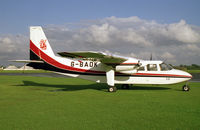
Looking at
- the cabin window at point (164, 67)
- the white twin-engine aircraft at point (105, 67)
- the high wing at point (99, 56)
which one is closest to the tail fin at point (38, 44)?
the white twin-engine aircraft at point (105, 67)

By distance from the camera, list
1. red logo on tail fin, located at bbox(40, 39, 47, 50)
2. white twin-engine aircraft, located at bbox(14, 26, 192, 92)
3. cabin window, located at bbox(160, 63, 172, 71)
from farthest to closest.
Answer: red logo on tail fin, located at bbox(40, 39, 47, 50)
cabin window, located at bbox(160, 63, 172, 71)
white twin-engine aircraft, located at bbox(14, 26, 192, 92)

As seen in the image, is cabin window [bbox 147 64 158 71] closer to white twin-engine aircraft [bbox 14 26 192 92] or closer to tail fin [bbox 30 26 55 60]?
white twin-engine aircraft [bbox 14 26 192 92]

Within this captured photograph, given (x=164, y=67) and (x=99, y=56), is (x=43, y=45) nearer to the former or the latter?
(x=99, y=56)

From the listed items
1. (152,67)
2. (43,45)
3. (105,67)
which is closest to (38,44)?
(43,45)

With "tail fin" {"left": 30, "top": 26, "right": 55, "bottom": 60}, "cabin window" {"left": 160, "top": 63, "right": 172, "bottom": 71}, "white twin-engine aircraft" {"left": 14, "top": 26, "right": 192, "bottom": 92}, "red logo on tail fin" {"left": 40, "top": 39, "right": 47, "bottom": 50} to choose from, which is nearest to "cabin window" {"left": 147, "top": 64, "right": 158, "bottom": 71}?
"white twin-engine aircraft" {"left": 14, "top": 26, "right": 192, "bottom": 92}

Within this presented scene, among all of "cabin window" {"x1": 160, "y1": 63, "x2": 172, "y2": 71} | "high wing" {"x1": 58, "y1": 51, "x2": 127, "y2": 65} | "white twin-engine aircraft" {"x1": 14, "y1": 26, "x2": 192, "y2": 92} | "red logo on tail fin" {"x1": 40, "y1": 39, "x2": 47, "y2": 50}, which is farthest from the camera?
"red logo on tail fin" {"x1": 40, "y1": 39, "x2": 47, "y2": 50}

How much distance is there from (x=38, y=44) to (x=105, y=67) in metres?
6.77

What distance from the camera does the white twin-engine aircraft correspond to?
49.8ft

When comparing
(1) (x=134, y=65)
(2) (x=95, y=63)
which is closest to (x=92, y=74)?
(2) (x=95, y=63)

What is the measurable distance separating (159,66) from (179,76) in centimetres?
181

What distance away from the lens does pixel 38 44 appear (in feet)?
57.4

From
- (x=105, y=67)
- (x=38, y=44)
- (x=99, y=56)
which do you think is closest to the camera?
(x=99, y=56)

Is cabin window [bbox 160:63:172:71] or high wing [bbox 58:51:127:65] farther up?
high wing [bbox 58:51:127:65]

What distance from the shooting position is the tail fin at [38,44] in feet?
57.0
